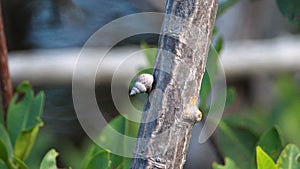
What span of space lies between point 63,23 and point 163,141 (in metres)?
1.81

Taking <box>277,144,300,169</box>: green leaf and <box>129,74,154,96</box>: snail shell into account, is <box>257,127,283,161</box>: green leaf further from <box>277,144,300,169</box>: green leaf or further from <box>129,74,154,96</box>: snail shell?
<box>129,74,154,96</box>: snail shell

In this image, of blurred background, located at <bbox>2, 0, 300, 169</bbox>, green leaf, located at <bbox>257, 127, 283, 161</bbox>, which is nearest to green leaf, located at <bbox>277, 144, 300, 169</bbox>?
green leaf, located at <bbox>257, 127, 283, 161</bbox>

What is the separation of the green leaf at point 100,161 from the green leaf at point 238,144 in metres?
0.39

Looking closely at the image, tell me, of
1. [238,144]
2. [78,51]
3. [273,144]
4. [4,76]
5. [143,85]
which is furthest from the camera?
[78,51]

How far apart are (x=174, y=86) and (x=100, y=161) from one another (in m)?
0.18

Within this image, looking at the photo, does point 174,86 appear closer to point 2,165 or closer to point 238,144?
point 2,165

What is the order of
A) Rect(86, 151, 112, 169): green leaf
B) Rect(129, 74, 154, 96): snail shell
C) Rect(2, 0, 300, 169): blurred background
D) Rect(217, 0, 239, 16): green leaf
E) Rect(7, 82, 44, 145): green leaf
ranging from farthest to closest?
1. Rect(2, 0, 300, 169): blurred background
2. Rect(217, 0, 239, 16): green leaf
3. Rect(7, 82, 44, 145): green leaf
4. Rect(86, 151, 112, 169): green leaf
5. Rect(129, 74, 154, 96): snail shell

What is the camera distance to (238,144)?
3.84ft

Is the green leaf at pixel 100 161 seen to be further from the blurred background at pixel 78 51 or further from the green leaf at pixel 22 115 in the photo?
the blurred background at pixel 78 51

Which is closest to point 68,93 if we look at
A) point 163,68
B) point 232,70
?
point 232,70

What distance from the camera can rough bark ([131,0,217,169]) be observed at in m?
0.69

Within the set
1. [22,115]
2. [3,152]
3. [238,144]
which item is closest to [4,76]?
[22,115]

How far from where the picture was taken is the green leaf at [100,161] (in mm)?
796

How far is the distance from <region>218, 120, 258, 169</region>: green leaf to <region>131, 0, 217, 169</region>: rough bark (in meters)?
0.46
